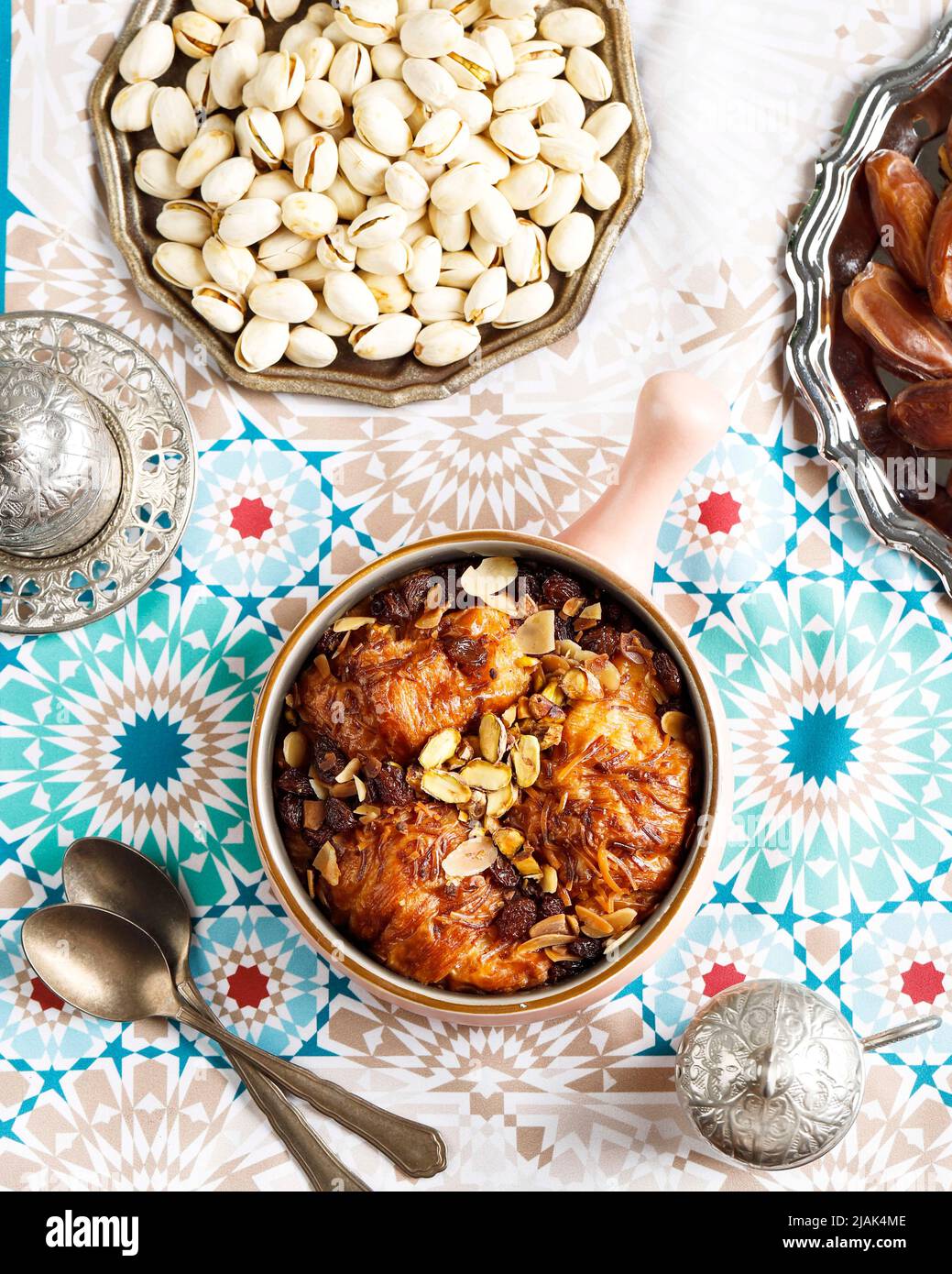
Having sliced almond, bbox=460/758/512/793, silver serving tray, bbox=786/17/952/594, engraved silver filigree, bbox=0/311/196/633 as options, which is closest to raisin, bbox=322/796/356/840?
sliced almond, bbox=460/758/512/793

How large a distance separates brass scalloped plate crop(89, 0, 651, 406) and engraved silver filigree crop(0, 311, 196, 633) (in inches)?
2.7

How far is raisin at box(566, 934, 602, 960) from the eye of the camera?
85 cm

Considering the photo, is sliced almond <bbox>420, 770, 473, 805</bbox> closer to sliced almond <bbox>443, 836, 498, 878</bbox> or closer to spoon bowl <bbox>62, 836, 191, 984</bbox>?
sliced almond <bbox>443, 836, 498, 878</bbox>

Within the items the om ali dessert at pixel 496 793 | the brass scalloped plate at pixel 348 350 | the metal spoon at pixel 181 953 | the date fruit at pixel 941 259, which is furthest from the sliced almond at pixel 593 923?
the date fruit at pixel 941 259

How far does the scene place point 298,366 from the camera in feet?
3.45

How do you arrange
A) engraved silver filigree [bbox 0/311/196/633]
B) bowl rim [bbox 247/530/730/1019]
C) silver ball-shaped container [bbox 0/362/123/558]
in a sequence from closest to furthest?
1. bowl rim [bbox 247/530/730/1019]
2. silver ball-shaped container [bbox 0/362/123/558]
3. engraved silver filigree [bbox 0/311/196/633]

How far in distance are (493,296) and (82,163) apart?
0.46 metres

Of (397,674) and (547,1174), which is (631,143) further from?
(547,1174)

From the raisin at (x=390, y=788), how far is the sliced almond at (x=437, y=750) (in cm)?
3

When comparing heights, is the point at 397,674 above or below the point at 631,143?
below

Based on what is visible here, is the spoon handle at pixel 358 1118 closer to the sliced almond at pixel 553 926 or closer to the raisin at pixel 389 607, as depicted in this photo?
the sliced almond at pixel 553 926

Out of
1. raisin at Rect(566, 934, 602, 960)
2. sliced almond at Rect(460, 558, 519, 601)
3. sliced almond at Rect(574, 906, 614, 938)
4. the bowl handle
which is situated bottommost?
raisin at Rect(566, 934, 602, 960)

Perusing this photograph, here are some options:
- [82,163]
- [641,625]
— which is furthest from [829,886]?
[82,163]

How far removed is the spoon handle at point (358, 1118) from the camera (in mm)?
1007
